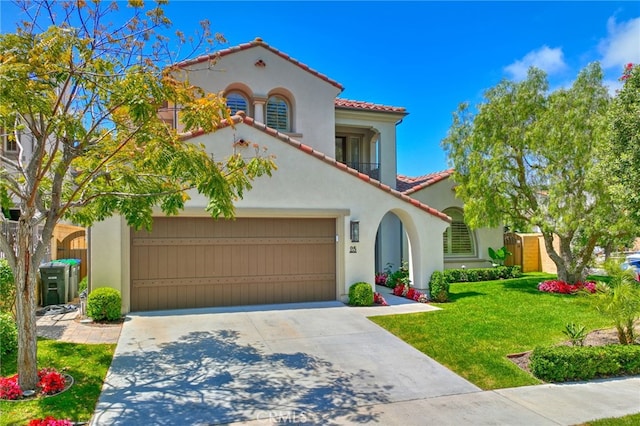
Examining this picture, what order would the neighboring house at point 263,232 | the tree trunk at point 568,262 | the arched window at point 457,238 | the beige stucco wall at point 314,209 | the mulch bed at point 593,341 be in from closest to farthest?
1. the mulch bed at point 593,341
2. the beige stucco wall at point 314,209
3. the neighboring house at point 263,232
4. the tree trunk at point 568,262
5. the arched window at point 457,238

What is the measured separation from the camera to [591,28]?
12.9 m

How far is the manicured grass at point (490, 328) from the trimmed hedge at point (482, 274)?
3.38 metres

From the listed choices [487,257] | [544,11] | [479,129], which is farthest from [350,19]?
[487,257]

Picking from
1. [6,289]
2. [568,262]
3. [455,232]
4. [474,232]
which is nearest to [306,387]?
[6,289]

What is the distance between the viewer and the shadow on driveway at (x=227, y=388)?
562 cm

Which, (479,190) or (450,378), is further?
(479,190)

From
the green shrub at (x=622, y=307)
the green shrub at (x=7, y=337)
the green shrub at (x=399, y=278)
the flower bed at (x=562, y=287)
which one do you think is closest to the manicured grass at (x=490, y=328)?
the green shrub at (x=622, y=307)

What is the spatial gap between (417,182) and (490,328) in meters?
11.9

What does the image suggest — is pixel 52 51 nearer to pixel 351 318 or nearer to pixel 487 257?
pixel 351 318

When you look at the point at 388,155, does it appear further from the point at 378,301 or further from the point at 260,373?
the point at 260,373

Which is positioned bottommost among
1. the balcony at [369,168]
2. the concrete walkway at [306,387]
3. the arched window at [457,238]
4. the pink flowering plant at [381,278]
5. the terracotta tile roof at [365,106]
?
the concrete walkway at [306,387]

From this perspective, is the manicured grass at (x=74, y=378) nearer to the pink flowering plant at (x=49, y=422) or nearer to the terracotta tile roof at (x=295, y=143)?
the pink flowering plant at (x=49, y=422)

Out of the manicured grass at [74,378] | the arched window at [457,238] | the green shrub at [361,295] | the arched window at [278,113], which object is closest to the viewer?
the manicured grass at [74,378]

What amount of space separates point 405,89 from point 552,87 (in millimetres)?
5880
